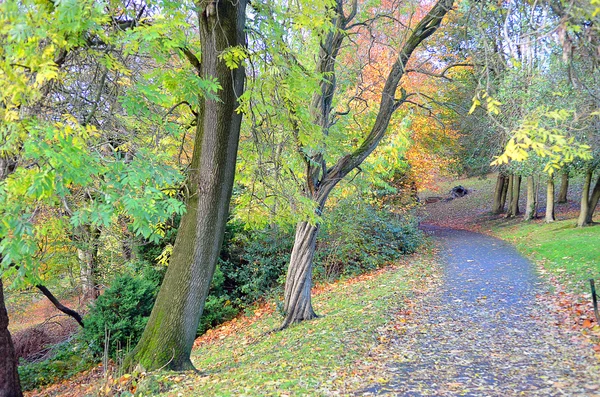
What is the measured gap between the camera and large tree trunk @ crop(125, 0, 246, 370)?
5.71 meters

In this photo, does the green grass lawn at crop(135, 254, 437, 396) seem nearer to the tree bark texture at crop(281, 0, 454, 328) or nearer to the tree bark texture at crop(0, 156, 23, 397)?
the tree bark texture at crop(281, 0, 454, 328)

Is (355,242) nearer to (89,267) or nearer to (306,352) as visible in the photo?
(89,267)

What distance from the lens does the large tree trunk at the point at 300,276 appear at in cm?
838

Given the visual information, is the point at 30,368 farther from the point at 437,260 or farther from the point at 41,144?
the point at 437,260

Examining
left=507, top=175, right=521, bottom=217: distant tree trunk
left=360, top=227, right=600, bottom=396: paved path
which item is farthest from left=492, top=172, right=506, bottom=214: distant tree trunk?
left=360, top=227, right=600, bottom=396: paved path

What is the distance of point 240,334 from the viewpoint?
1006 centimetres

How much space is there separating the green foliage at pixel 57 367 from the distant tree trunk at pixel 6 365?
9.02ft

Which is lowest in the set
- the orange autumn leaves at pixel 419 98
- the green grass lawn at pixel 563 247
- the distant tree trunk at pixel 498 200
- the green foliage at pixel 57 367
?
the green foliage at pixel 57 367

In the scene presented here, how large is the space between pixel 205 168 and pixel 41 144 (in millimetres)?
2381

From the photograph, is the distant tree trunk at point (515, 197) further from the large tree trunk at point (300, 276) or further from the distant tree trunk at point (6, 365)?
the distant tree trunk at point (6, 365)

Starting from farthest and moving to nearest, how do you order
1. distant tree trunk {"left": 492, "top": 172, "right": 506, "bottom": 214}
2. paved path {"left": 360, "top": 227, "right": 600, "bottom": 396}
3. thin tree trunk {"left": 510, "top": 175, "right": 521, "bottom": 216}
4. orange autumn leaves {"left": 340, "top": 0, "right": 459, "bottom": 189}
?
distant tree trunk {"left": 492, "top": 172, "right": 506, "bottom": 214} < thin tree trunk {"left": 510, "top": 175, "right": 521, "bottom": 216} < orange autumn leaves {"left": 340, "top": 0, "right": 459, "bottom": 189} < paved path {"left": 360, "top": 227, "right": 600, "bottom": 396}

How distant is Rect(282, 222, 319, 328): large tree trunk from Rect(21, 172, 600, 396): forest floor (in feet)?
1.02

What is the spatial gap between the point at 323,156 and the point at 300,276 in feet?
8.09

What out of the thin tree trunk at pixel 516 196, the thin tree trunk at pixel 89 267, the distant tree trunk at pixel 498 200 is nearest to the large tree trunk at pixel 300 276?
the thin tree trunk at pixel 89 267
